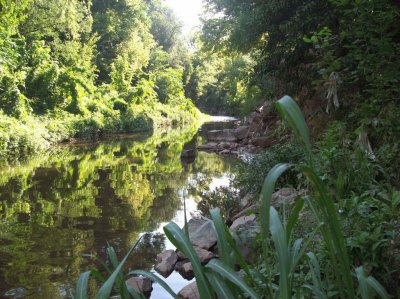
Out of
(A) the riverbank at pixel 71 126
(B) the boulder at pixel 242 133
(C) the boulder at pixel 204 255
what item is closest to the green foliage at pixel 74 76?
(A) the riverbank at pixel 71 126

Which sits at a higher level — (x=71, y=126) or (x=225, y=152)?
(x=71, y=126)

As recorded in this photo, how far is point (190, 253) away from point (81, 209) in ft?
17.0

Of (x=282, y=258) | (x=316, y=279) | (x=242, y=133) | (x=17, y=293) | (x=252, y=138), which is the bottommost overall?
(x=17, y=293)

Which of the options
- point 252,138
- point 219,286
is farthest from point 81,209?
point 252,138

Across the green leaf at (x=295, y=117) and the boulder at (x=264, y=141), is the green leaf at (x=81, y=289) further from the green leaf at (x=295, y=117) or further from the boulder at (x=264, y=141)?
the boulder at (x=264, y=141)

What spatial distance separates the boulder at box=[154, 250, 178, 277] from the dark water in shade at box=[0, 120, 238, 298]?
13cm

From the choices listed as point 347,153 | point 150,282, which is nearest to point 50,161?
point 150,282

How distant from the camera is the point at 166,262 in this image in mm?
4086

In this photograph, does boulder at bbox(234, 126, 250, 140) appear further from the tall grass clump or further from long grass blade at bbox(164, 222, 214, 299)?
long grass blade at bbox(164, 222, 214, 299)

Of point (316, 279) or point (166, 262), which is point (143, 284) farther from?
point (316, 279)

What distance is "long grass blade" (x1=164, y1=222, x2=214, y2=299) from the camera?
1364 millimetres

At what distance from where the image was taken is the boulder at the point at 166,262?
3.99m

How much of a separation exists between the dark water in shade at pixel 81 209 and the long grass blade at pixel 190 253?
430 mm

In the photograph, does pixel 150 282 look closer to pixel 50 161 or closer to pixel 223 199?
pixel 223 199
